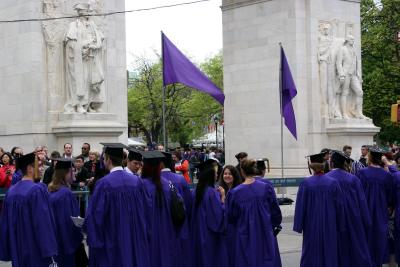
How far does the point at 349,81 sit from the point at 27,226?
1716 centimetres

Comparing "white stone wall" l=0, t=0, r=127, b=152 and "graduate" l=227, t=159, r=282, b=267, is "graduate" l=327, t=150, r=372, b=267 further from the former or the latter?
"white stone wall" l=0, t=0, r=127, b=152

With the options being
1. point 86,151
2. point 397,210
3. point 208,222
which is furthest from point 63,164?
point 86,151

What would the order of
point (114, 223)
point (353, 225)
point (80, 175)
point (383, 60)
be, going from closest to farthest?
1. point (114, 223)
2. point (353, 225)
3. point (80, 175)
4. point (383, 60)

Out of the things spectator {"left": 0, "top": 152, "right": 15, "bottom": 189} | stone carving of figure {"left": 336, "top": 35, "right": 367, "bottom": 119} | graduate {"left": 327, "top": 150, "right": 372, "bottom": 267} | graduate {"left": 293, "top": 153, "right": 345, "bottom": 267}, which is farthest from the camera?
stone carving of figure {"left": 336, "top": 35, "right": 367, "bottom": 119}

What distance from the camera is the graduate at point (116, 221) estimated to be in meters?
8.70

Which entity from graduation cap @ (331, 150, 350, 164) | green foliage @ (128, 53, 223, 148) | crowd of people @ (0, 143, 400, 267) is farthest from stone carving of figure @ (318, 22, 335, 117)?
green foliage @ (128, 53, 223, 148)

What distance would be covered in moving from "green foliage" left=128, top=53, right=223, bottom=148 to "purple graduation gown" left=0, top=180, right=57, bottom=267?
47.2 m

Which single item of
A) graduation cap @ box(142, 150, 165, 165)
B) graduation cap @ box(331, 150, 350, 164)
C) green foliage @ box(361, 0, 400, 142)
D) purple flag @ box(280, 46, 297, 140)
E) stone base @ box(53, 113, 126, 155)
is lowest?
graduation cap @ box(331, 150, 350, 164)

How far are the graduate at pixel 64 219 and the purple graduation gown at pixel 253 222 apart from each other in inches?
79.8

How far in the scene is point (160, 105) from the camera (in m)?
58.1

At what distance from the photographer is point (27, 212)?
9.02 metres

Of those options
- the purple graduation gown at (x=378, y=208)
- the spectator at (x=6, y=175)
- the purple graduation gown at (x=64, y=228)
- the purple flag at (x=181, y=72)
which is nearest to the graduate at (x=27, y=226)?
the purple graduation gown at (x=64, y=228)

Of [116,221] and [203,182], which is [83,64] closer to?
[203,182]

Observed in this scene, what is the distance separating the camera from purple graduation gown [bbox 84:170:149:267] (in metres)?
8.69
